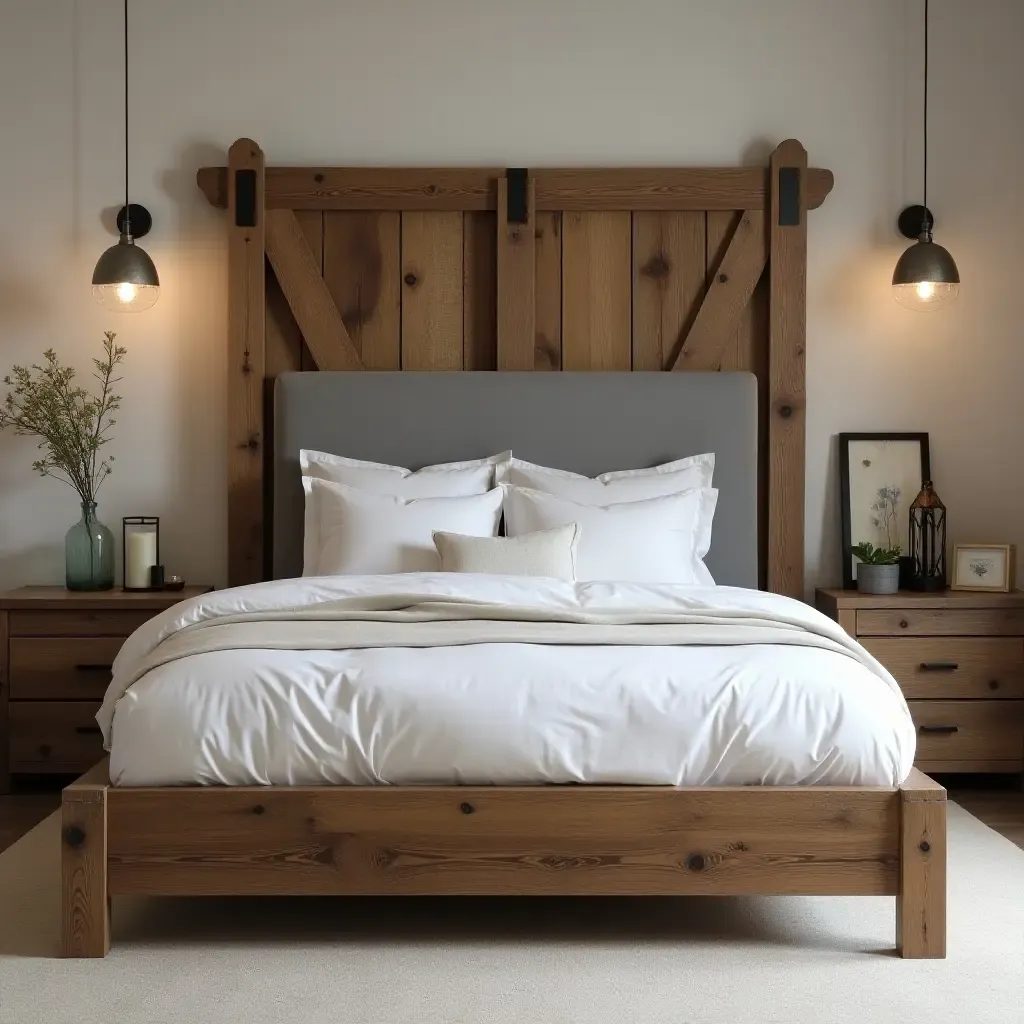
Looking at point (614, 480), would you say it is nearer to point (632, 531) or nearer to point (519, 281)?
point (632, 531)

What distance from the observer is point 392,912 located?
9.81 feet

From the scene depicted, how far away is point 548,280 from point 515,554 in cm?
129

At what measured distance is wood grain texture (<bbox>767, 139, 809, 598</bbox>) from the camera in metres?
4.47

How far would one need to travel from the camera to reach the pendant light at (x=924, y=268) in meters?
4.26

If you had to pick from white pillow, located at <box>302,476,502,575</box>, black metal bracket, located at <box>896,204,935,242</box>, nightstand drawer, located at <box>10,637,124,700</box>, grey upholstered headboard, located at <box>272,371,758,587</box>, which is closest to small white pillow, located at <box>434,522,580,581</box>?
white pillow, located at <box>302,476,502,575</box>

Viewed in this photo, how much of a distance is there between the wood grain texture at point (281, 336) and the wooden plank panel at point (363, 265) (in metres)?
0.06

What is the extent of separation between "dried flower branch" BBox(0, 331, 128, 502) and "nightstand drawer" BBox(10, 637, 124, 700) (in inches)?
21.4

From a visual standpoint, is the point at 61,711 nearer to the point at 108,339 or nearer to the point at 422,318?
the point at 108,339

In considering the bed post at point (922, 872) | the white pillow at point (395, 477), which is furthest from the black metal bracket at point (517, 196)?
the bed post at point (922, 872)

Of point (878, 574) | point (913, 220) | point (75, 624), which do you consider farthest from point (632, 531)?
point (75, 624)

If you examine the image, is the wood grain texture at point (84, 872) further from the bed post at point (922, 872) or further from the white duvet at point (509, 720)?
the bed post at point (922, 872)

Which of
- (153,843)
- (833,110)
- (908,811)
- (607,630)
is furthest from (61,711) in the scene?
(833,110)

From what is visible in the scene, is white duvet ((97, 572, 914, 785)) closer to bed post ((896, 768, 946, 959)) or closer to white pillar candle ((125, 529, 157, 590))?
bed post ((896, 768, 946, 959))

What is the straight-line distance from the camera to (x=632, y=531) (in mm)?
3953
